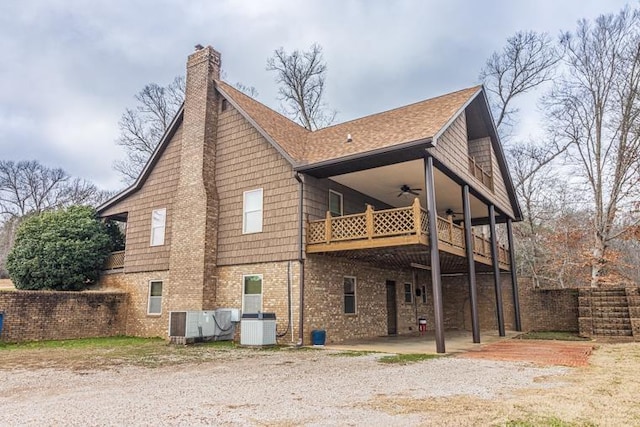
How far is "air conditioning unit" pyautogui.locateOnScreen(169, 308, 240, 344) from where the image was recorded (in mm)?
13055

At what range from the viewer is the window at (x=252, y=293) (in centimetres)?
1377

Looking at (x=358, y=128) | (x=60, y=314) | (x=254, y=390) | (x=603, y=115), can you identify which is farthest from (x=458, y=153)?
(x=60, y=314)

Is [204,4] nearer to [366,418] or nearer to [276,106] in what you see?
[276,106]

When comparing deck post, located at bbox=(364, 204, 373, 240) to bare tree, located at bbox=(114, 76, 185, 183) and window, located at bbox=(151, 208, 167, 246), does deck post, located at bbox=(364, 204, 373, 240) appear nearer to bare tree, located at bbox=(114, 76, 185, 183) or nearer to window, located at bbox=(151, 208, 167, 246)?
window, located at bbox=(151, 208, 167, 246)

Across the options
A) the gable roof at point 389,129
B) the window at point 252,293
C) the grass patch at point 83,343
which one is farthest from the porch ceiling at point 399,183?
the grass patch at point 83,343

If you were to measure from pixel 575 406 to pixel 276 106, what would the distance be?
94.7 ft

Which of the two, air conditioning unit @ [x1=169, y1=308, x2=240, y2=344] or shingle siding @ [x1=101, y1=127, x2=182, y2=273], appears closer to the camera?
air conditioning unit @ [x1=169, y1=308, x2=240, y2=344]

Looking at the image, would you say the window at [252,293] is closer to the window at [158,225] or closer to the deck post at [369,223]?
the deck post at [369,223]

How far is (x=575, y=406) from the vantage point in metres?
5.14

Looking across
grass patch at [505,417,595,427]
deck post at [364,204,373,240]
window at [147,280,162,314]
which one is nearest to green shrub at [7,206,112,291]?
Result: window at [147,280,162,314]

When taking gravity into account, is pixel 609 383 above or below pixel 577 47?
below

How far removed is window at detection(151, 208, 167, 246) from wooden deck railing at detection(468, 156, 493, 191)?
11760 mm

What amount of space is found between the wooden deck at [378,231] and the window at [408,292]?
5.47m

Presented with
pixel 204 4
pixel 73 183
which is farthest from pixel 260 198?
pixel 73 183
